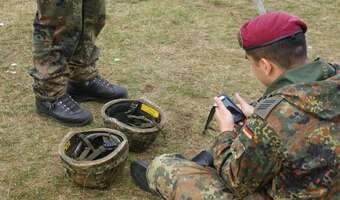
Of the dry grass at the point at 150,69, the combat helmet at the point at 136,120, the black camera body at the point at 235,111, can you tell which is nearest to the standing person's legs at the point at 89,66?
the dry grass at the point at 150,69

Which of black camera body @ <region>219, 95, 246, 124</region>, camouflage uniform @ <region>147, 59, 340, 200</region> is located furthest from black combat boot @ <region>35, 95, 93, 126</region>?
camouflage uniform @ <region>147, 59, 340, 200</region>

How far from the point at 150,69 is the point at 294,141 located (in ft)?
9.03

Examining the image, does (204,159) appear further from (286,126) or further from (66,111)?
(66,111)

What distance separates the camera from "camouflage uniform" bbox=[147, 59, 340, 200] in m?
1.96

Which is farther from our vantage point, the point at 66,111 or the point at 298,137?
the point at 66,111

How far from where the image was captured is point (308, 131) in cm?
196

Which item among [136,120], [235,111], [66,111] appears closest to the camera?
[235,111]

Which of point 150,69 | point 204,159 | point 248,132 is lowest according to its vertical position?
point 150,69

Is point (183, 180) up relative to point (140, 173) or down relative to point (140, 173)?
up

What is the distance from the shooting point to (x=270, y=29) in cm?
212

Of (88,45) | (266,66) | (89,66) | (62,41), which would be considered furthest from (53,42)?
(266,66)

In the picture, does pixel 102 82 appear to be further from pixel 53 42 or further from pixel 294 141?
pixel 294 141

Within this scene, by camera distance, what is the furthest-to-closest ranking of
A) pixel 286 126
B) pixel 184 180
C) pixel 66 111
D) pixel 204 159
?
1. pixel 66 111
2. pixel 204 159
3. pixel 184 180
4. pixel 286 126

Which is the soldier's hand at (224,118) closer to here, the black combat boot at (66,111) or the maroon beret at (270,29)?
the maroon beret at (270,29)
